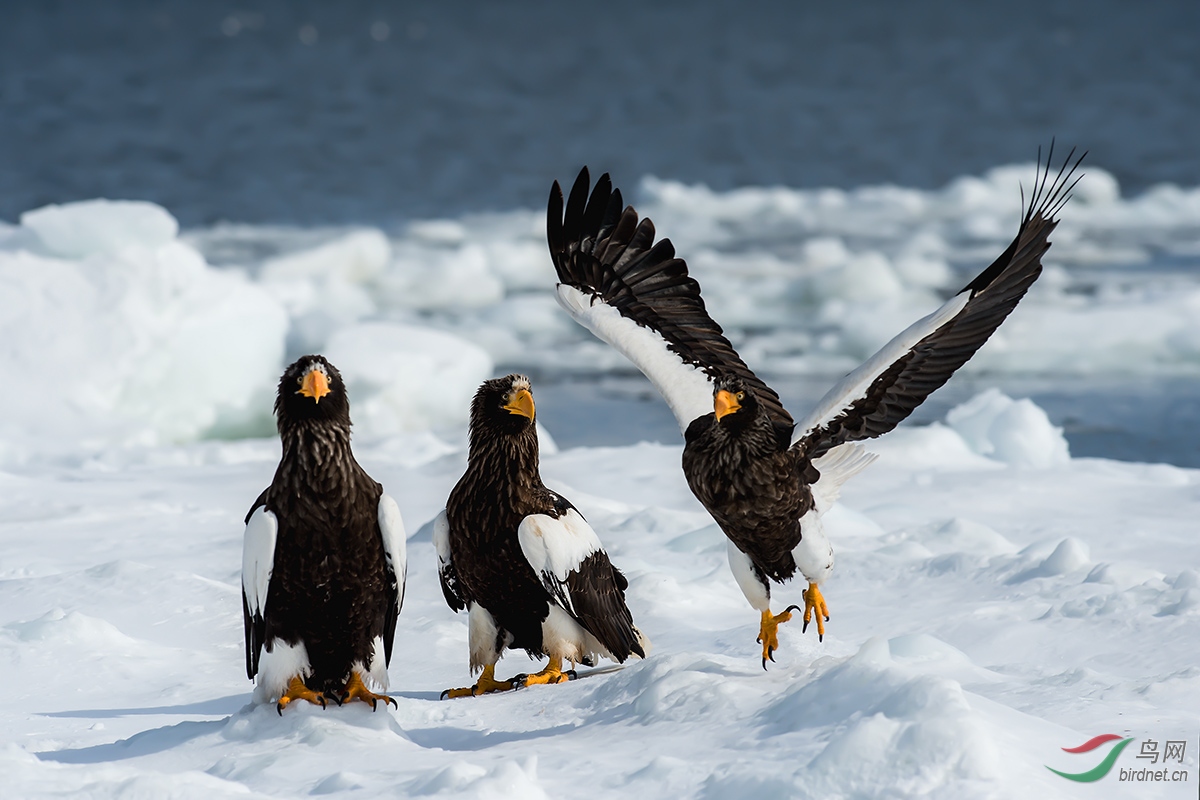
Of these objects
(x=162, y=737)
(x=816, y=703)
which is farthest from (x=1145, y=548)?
(x=162, y=737)

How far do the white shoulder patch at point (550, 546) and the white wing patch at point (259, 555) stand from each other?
85cm

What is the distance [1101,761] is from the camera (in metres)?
3.36

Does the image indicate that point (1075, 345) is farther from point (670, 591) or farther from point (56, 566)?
point (56, 566)

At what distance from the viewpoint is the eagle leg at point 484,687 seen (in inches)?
177

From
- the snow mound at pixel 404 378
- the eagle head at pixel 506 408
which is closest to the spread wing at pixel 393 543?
the eagle head at pixel 506 408

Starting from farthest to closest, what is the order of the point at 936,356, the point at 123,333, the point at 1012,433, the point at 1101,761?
the point at 123,333 → the point at 1012,433 → the point at 936,356 → the point at 1101,761

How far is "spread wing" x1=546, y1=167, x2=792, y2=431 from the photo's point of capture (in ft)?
18.6

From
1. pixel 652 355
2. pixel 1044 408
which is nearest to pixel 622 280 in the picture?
pixel 652 355

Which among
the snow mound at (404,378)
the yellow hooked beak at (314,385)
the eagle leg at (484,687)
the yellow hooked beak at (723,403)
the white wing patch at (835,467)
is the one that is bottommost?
the eagle leg at (484,687)

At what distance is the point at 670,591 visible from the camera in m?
5.78

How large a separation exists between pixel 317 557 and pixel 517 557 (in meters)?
0.79

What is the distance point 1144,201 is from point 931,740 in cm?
2382

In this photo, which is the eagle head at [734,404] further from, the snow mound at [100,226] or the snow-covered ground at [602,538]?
the snow mound at [100,226]

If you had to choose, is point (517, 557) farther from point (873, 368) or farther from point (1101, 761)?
point (1101, 761)
